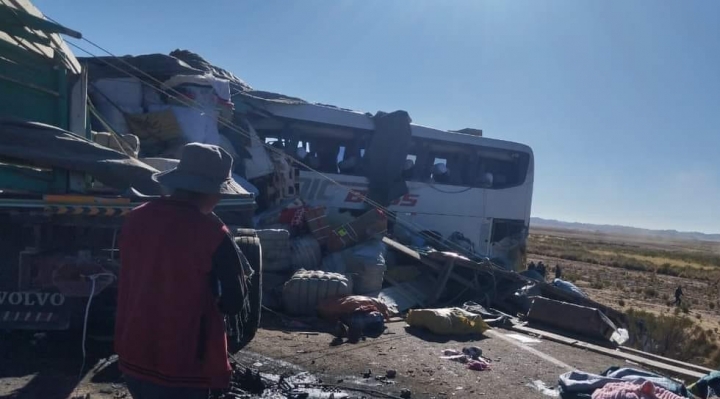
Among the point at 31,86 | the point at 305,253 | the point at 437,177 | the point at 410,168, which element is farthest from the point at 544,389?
the point at 437,177

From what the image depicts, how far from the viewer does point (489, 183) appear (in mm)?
15391

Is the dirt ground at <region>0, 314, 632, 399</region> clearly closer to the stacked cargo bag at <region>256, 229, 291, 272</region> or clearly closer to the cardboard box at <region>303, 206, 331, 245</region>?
the stacked cargo bag at <region>256, 229, 291, 272</region>

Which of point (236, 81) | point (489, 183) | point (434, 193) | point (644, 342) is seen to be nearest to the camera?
point (644, 342)

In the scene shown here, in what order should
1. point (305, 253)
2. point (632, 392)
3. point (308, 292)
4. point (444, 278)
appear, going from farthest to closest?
point (444, 278), point (305, 253), point (308, 292), point (632, 392)

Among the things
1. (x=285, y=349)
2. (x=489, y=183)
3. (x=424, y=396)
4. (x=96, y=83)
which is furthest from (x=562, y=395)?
(x=489, y=183)

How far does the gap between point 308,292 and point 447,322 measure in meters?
1.78

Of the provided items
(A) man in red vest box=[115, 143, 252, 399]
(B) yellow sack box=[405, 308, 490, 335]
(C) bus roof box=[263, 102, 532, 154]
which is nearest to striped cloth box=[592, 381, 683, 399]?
(B) yellow sack box=[405, 308, 490, 335]

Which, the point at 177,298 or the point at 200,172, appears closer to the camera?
the point at 177,298

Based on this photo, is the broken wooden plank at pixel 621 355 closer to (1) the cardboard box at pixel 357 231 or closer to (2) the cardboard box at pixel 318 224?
(1) the cardboard box at pixel 357 231

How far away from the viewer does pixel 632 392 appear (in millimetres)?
4512

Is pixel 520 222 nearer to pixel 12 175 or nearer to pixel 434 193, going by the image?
pixel 434 193

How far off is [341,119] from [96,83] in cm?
495

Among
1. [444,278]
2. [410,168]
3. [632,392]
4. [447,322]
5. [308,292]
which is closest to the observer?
[632,392]

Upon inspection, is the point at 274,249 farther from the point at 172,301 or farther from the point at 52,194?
the point at 172,301
